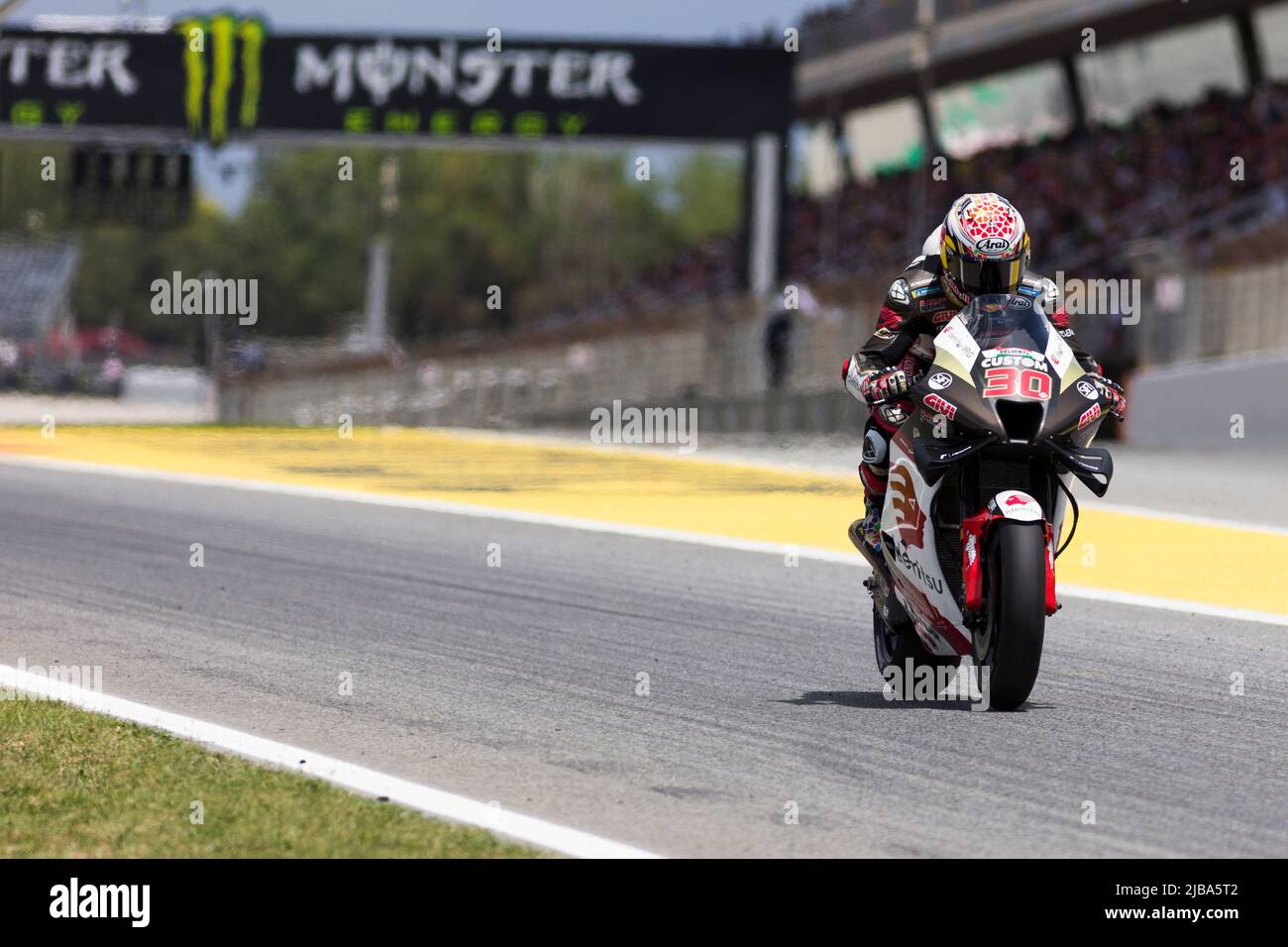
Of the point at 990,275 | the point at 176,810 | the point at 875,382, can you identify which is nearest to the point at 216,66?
the point at 875,382

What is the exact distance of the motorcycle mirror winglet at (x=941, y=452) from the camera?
677 centimetres

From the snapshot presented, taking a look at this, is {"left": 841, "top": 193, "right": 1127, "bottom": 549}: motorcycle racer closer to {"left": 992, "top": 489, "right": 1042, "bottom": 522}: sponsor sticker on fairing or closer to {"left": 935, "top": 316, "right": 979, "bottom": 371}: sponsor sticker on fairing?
{"left": 935, "top": 316, "right": 979, "bottom": 371}: sponsor sticker on fairing

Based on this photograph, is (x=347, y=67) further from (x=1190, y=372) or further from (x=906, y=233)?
(x=1190, y=372)

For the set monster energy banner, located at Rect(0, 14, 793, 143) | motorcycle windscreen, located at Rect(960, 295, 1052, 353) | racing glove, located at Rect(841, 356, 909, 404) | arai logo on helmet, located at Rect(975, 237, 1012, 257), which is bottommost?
racing glove, located at Rect(841, 356, 909, 404)

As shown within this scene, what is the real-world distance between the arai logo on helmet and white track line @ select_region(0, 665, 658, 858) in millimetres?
2603

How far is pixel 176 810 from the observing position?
5.57 m

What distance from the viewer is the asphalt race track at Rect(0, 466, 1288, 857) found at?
568 cm

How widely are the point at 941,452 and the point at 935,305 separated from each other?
0.75m

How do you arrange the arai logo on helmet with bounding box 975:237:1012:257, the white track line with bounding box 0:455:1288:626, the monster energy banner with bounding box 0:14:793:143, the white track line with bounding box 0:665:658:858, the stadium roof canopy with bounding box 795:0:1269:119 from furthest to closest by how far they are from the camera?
1. the stadium roof canopy with bounding box 795:0:1269:119
2. the monster energy banner with bounding box 0:14:793:143
3. the white track line with bounding box 0:455:1288:626
4. the arai logo on helmet with bounding box 975:237:1012:257
5. the white track line with bounding box 0:665:658:858

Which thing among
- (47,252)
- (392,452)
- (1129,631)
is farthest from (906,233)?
(47,252)

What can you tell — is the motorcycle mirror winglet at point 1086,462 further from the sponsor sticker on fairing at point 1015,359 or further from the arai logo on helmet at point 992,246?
the arai logo on helmet at point 992,246

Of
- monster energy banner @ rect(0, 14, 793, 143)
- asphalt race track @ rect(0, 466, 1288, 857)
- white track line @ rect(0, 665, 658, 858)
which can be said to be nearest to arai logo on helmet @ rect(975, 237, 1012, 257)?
asphalt race track @ rect(0, 466, 1288, 857)
